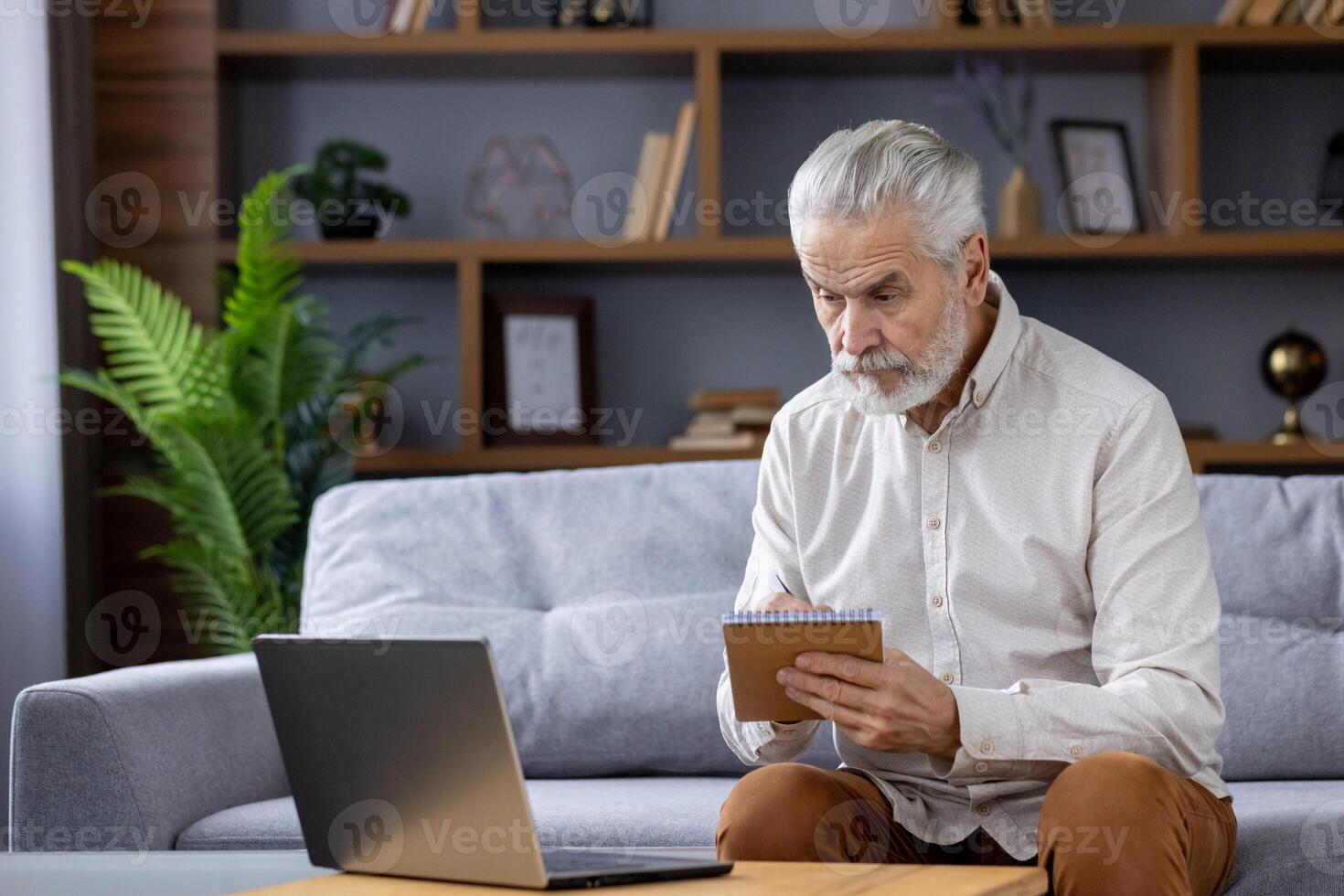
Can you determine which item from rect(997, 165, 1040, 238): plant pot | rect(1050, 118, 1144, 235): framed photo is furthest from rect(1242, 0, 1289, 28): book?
rect(997, 165, 1040, 238): plant pot

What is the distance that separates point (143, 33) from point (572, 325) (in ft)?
3.84

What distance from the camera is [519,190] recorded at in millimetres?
3525

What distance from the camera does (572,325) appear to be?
3520mm

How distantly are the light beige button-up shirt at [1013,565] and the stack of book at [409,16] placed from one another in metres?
1.99

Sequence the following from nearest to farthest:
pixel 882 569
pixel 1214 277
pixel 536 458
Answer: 1. pixel 882 569
2. pixel 536 458
3. pixel 1214 277

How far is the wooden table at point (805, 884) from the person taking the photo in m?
1.11

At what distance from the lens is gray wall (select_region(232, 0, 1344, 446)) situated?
3.56 m

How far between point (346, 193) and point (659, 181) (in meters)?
0.69

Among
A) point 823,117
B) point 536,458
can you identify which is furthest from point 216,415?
point 823,117

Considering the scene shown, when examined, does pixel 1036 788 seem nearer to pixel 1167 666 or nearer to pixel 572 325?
pixel 1167 666
